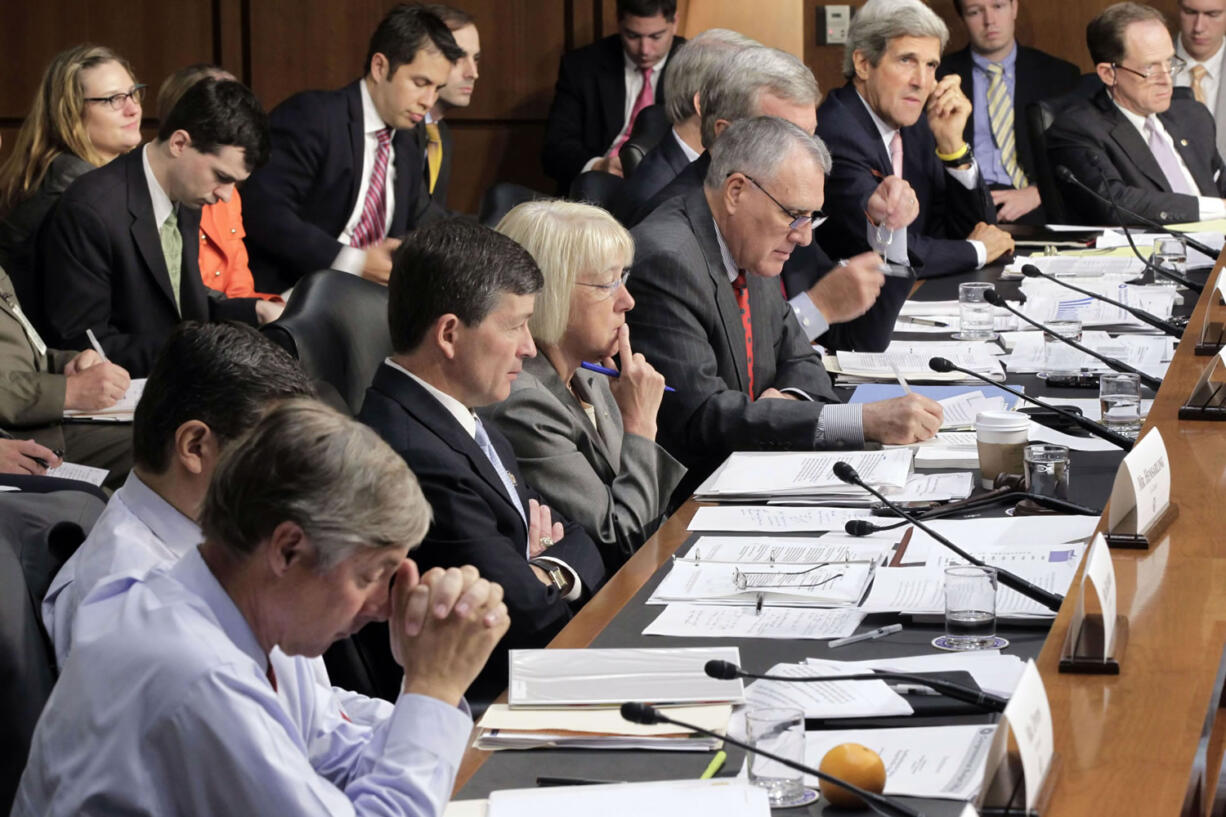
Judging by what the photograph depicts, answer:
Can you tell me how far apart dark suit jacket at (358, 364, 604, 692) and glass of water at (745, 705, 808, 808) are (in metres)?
0.71

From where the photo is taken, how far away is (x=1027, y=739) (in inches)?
47.9

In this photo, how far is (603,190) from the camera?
460 centimetres

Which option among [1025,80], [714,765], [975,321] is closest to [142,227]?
[975,321]

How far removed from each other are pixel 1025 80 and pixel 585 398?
4.83 m

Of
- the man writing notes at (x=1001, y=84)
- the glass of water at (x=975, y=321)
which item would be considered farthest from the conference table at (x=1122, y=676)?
the man writing notes at (x=1001, y=84)

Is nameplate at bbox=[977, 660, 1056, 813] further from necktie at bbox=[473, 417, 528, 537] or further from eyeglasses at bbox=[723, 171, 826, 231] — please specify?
eyeglasses at bbox=[723, 171, 826, 231]

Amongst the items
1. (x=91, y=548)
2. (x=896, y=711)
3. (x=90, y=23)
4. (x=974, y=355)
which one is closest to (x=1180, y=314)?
(x=974, y=355)

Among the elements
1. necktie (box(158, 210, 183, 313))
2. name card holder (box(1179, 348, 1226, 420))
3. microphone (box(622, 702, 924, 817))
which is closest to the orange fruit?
microphone (box(622, 702, 924, 817))

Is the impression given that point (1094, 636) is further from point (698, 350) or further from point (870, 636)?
point (698, 350)

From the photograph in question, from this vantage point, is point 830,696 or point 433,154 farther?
point 433,154

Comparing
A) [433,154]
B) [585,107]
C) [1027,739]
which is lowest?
[433,154]

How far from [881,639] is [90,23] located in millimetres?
6685

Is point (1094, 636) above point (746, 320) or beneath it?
above

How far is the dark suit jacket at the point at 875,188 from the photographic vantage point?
4.75 m
